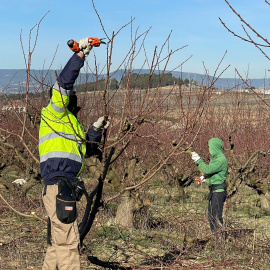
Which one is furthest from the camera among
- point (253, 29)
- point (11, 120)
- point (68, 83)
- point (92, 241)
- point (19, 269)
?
point (11, 120)

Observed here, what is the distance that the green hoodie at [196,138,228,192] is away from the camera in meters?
6.03

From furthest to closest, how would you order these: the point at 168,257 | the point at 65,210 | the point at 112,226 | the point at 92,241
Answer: the point at 112,226, the point at 92,241, the point at 168,257, the point at 65,210

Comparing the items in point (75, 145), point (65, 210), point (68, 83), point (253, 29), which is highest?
point (253, 29)

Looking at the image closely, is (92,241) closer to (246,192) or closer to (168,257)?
(168,257)

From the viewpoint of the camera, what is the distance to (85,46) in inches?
124

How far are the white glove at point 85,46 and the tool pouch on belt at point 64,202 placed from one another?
1161 millimetres

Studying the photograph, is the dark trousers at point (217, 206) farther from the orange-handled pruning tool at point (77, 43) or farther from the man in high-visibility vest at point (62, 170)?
the orange-handled pruning tool at point (77, 43)

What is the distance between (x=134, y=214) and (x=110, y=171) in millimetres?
764

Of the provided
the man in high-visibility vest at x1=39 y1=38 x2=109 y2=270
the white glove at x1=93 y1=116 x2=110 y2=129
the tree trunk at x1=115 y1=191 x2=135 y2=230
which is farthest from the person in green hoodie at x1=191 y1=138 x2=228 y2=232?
the white glove at x1=93 y1=116 x2=110 y2=129

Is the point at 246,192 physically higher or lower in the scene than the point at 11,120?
lower

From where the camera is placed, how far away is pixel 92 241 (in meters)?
6.05

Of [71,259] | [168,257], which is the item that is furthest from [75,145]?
[168,257]

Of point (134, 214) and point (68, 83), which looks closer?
point (68, 83)

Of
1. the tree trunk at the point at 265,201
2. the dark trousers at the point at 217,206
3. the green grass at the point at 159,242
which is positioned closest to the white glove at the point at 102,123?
the green grass at the point at 159,242
